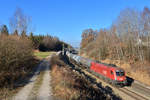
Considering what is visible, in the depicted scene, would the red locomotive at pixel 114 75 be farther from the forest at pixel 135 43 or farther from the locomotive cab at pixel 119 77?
the forest at pixel 135 43

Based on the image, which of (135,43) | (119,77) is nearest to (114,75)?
(119,77)

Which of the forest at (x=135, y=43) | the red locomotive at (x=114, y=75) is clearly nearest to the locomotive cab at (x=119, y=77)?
the red locomotive at (x=114, y=75)

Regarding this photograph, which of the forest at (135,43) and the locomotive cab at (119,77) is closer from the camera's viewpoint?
the locomotive cab at (119,77)

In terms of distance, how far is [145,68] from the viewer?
22.9 meters

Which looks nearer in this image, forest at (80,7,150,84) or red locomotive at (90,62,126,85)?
red locomotive at (90,62,126,85)

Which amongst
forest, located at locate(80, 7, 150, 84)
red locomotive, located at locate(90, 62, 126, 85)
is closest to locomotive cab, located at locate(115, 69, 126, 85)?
red locomotive, located at locate(90, 62, 126, 85)

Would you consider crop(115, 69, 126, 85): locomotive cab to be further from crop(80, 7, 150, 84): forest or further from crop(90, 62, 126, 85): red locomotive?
crop(80, 7, 150, 84): forest

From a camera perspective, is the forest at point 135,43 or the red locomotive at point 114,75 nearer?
the red locomotive at point 114,75

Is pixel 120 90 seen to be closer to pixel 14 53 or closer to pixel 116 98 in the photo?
pixel 116 98

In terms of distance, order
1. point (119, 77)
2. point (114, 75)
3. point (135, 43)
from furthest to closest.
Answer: point (135, 43) → point (114, 75) → point (119, 77)

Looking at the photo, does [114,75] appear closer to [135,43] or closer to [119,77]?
[119,77]

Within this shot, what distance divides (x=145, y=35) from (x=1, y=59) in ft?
92.5

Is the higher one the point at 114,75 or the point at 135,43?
the point at 135,43

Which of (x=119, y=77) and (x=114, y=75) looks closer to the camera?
(x=119, y=77)
